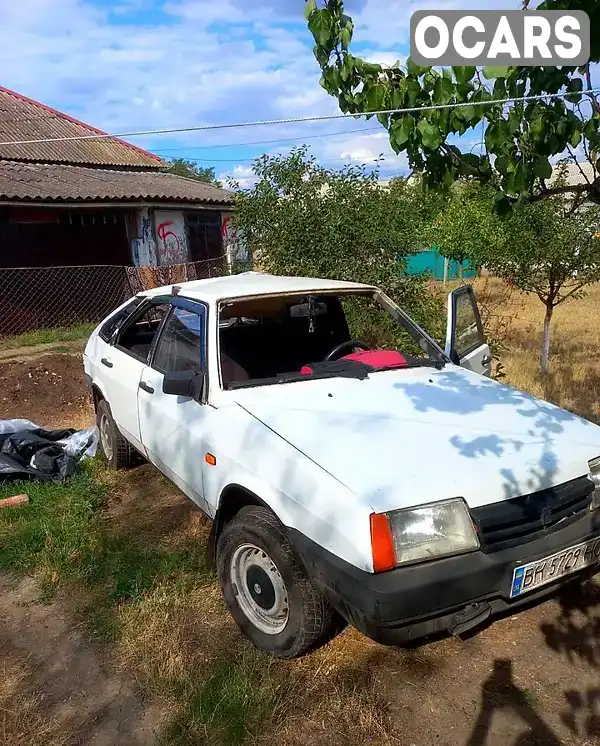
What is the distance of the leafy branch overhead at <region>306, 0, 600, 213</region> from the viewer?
185 centimetres

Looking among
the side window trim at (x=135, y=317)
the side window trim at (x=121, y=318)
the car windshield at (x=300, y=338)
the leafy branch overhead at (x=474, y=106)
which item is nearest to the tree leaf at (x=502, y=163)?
the leafy branch overhead at (x=474, y=106)

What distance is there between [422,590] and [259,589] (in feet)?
3.01

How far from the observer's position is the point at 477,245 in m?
9.05

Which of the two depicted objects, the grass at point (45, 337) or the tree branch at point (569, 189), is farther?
the grass at point (45, 337)

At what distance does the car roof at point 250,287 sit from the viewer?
3764mm

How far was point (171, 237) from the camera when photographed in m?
15.1

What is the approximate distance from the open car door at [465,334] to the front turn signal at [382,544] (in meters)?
1.96

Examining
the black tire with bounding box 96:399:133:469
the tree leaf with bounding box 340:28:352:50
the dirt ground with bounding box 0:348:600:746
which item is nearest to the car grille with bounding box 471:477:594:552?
the dirt ground with bounding box 0:348:600:746

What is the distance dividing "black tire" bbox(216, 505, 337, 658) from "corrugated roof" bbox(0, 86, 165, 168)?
1429cm

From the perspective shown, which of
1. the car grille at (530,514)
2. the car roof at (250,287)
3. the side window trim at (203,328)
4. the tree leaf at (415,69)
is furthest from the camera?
the car roof at (250,287)

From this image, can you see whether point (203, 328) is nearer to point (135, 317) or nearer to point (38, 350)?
point (135, 317)

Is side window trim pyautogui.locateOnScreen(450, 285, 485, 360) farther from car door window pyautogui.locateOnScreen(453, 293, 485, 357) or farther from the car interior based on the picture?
the car interior

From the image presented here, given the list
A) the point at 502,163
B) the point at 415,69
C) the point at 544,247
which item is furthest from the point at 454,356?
the point at 544,247

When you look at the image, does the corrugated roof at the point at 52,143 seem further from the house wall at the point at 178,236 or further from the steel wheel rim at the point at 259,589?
the steel wheel rim at the point at 259,589
